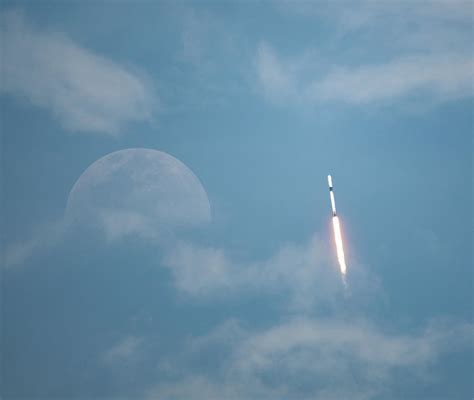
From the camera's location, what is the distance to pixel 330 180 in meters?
79.2

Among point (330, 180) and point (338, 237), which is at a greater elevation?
point (330, 180)

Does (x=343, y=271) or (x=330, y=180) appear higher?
(x=330, y=180)

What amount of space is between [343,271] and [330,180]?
55.9ft

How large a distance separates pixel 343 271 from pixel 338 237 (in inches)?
268

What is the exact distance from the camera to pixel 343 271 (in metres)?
78.9

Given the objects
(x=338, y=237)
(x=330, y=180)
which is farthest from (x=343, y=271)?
(x=330, y=180)

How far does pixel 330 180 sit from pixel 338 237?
34.9ft

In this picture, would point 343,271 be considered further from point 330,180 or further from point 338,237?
point 330,180

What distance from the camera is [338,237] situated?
77.2 m
